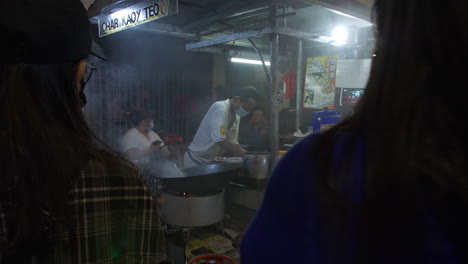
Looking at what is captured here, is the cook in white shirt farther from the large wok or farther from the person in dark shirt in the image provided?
the person in dark shirt

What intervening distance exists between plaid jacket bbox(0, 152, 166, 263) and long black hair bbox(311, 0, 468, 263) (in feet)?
2.69

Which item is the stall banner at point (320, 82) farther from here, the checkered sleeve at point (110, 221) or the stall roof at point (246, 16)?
the checkered sleeve at point (110, 221)

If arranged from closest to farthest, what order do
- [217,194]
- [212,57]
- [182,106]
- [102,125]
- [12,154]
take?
[12,154] < [217,194] < [102,125] < [182,106] < [212,57]

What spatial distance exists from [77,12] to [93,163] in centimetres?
51

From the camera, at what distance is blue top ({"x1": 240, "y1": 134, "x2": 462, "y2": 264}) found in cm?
66

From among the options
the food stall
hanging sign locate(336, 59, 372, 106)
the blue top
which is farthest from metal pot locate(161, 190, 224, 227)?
the blue top

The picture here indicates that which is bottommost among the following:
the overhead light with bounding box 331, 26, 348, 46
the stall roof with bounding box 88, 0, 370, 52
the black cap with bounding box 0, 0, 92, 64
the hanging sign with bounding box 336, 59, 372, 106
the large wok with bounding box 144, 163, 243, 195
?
the large wok with bounding box 144, 163, 243, 195

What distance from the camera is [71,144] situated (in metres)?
1.08

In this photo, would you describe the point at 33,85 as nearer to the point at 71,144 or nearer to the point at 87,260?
the point at 71,144

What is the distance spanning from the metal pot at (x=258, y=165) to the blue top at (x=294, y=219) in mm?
3442

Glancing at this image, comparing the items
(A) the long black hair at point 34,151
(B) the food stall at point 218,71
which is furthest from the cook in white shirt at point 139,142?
(A) the long black hair at point 34,151

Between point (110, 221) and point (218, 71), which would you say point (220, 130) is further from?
point (218, 71)

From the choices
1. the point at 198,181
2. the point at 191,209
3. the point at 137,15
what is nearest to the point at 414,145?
the point at 198,181

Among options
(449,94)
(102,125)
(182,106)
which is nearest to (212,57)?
(182,106)
